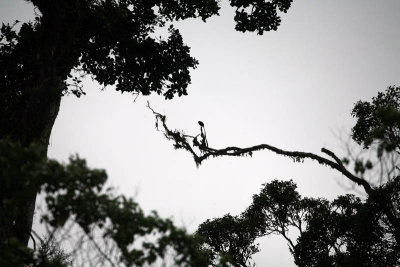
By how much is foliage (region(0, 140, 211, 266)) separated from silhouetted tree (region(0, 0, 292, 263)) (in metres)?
0.04

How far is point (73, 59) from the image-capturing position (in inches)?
344

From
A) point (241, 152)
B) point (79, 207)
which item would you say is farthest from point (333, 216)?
point (79, 207)

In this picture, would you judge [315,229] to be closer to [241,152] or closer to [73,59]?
[241,152]

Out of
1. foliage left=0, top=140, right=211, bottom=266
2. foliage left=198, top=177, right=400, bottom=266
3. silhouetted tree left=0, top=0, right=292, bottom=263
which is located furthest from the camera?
foliage left=198, top=177, right=400, bottom=266

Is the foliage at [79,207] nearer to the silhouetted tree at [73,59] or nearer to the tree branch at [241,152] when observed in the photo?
the silhouetted tree at [73,59]

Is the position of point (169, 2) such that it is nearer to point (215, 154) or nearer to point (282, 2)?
point (282, 2)

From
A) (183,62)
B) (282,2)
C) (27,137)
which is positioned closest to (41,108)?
(27,137)

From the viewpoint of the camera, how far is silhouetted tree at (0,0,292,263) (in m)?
5.90

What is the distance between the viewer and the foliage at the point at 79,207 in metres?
2.88

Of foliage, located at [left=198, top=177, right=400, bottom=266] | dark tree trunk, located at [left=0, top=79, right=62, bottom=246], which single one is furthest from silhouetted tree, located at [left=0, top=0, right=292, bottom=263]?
foliage, located at [left=198, top=177, right=400, bottom=266]

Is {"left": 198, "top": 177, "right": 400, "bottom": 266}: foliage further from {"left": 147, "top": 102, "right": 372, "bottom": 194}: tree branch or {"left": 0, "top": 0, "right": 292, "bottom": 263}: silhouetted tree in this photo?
{"left": 0, "top": 0, "right": 292, "bottom": 263}: silhouetted tree

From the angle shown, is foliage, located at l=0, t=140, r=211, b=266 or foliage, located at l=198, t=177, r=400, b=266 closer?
foliage, located at l=0, t=140, r=211, b=266

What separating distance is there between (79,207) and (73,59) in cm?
754

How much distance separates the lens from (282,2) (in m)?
10.6
